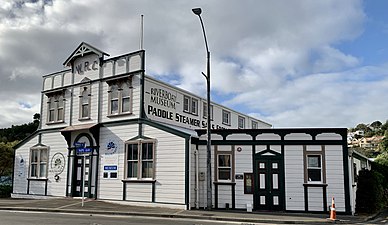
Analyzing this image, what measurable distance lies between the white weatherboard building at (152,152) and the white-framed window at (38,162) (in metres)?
0.06

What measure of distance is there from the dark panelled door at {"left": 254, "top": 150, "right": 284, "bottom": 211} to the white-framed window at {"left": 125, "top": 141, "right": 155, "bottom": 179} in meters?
5.22

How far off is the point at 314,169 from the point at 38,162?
55.2 feet

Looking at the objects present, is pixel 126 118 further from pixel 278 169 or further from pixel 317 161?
pixel 317 161

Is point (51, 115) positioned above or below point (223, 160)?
above

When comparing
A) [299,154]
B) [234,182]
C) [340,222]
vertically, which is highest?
[299,154]

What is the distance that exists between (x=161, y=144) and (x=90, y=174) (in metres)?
5.19

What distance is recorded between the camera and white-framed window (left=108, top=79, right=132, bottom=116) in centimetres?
2097

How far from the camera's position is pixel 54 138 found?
24.0 meters

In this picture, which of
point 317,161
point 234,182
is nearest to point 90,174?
point 234,182

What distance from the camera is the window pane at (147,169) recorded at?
1937 centimetres

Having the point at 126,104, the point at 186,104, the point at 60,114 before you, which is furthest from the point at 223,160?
the point at 60,114

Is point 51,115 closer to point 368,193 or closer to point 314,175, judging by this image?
point 314,175

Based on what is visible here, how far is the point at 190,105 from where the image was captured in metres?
Answer: 24.8

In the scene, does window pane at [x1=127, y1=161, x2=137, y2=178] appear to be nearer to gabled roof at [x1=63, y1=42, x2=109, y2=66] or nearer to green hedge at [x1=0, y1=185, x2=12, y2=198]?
Result: gabled roof at [x1=63, y1=42, x2=109, y2=66]
